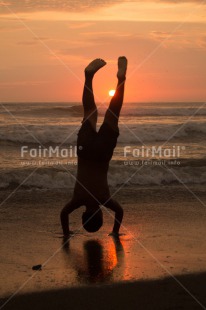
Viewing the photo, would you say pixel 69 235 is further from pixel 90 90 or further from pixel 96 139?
pixel 90 90

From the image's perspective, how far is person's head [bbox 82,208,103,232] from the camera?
801 cm

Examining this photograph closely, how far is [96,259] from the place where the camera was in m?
7.27

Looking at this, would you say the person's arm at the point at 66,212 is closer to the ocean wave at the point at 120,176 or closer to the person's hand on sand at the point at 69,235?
the person's hand on sand at the point at 69,235

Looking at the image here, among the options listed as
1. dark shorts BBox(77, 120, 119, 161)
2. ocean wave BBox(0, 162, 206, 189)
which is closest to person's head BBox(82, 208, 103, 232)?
dark shorts BBox(77, 120, 119, 161)

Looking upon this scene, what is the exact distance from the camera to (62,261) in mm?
7141

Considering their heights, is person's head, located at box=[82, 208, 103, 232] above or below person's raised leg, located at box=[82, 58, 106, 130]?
below

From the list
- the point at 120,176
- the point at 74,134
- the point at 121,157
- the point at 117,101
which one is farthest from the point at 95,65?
the point at 74,134

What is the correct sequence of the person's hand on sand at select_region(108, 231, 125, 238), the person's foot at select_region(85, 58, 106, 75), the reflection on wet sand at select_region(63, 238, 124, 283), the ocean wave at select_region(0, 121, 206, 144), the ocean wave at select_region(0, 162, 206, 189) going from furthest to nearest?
the ocean wave at select_region(0, 121, 206, 144), the ocean wave at select_region(0, 162, 206, 189), the person's hand on sand at select_region(108, 231, 125, 238), the person's foot at select_region(85, 58, 106, 75), the reflection on wet sand at select_region(63, 238, 124, 283)

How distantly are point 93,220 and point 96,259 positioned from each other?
857 millimetres

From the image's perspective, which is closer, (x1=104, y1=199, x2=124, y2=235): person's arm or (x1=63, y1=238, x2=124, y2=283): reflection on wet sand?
(x1=63, y1=238, x2=124, y2=283): reflection on wet sand

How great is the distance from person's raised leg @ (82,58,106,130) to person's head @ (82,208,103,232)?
4.00ft

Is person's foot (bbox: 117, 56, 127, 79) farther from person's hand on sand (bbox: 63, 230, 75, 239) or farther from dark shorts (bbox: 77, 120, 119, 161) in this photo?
person's hand on sand (bbox: 63, 230, 75, 239)

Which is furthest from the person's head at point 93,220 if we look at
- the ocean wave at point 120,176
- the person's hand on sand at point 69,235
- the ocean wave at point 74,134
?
the ocean wave at point 74,134

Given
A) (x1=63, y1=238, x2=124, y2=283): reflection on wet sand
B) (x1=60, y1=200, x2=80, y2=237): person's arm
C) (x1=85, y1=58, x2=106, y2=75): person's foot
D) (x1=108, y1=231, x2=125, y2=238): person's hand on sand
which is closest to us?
(x1=63, y1=238, x2=124, y2=283): reflection on wet sand
